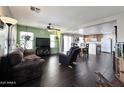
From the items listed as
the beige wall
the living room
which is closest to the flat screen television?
the living room

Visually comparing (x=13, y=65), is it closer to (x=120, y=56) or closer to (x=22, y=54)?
(x=22, y=54)

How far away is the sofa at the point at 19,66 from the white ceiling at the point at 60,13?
2.24ft

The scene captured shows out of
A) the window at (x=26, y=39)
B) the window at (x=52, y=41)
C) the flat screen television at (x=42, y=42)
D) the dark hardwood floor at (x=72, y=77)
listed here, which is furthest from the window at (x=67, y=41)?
the window at (x=26, y=39)

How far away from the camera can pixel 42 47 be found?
94.8 inches

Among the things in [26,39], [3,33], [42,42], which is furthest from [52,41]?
[3,33]

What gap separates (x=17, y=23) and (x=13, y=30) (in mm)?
161

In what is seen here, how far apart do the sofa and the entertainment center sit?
5.7 inches

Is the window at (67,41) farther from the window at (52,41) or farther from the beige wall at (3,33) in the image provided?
the beige wall at (3,33)

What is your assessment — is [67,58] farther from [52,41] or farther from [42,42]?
[42,42]

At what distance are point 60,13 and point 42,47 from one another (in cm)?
106

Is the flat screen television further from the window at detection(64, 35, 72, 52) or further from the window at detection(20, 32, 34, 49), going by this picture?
the window at detection(64, 35, 72, 52)

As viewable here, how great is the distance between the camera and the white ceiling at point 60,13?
6.19ft

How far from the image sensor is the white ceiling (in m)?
1.89
